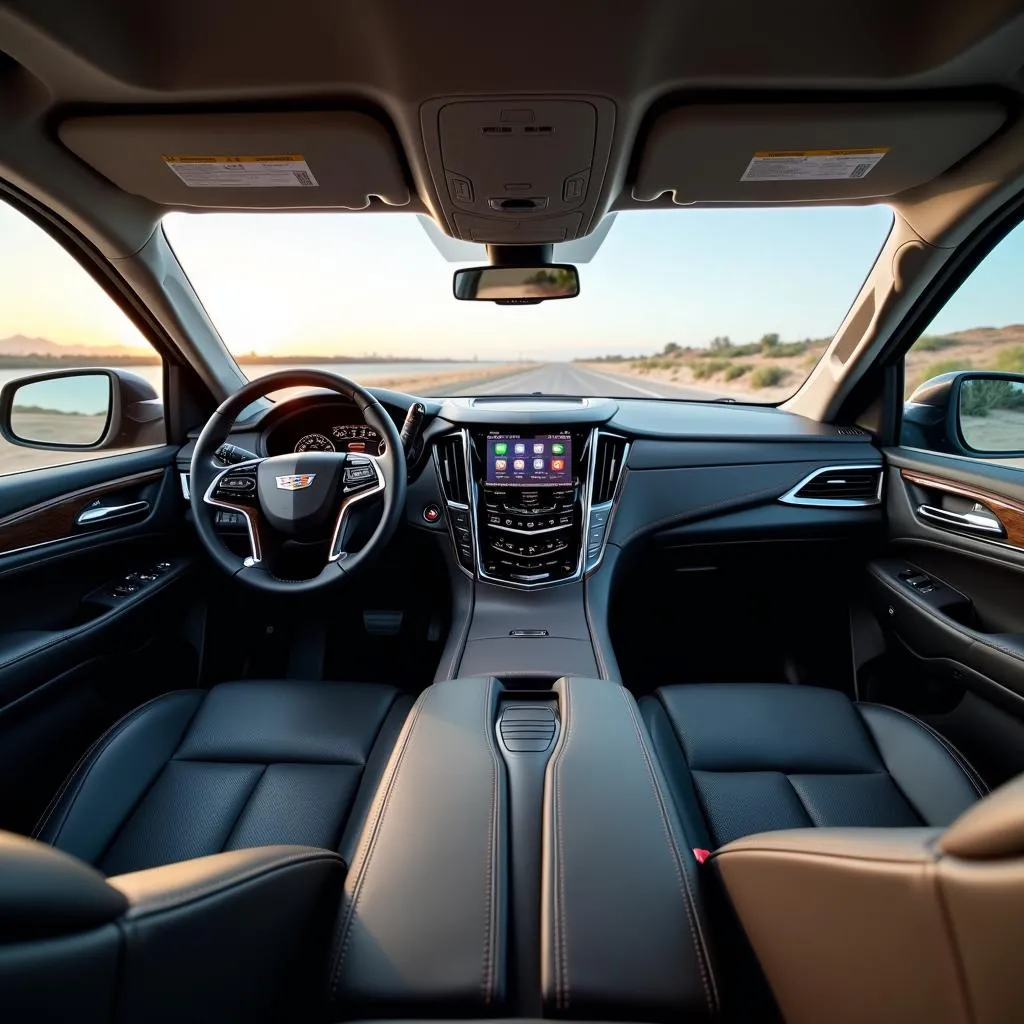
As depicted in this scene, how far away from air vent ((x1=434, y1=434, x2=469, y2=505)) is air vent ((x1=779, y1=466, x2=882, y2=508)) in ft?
4.74

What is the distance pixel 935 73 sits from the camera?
5.65 ft

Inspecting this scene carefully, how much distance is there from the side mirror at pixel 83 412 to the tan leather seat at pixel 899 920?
2.89 m

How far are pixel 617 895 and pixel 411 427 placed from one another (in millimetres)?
2055

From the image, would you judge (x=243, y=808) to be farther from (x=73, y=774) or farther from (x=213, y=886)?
(x=213, y=886)

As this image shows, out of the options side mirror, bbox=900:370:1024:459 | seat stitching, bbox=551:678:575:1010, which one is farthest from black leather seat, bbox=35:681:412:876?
side mirror, bbox=900:370:1024:459

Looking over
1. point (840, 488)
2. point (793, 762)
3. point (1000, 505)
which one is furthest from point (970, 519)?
point (793, 762)

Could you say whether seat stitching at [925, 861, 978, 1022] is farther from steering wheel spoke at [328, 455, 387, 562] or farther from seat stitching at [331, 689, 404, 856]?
steering wheel spoke at [328, 455, 387, 562]

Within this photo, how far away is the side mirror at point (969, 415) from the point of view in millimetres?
2744

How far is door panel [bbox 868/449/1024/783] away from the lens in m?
2.08

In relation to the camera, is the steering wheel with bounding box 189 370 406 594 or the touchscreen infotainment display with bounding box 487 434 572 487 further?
the touchscreen infotainment display with bounding box 487 434 572 487

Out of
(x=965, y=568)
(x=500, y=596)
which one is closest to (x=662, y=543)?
(x=500, y=596)

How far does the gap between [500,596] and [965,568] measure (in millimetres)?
1776

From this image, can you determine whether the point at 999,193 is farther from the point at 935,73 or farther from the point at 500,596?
the point at 500,596

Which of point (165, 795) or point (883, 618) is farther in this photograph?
point (883, 618)
